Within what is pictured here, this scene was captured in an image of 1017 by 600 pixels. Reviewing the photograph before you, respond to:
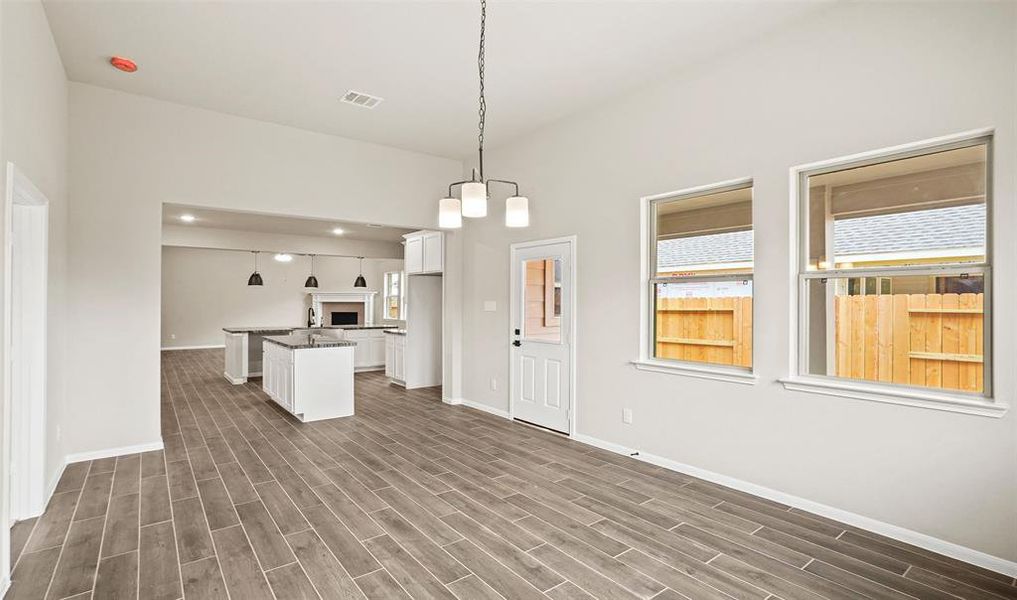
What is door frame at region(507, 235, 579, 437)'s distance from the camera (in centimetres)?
503

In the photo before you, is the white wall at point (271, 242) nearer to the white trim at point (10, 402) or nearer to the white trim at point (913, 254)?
the white trim at point (10, 402)

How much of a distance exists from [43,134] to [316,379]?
331 centimetres

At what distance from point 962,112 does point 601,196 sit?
2580 millimetres

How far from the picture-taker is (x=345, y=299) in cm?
1409

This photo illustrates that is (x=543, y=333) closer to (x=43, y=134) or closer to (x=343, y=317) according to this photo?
(x=43, y=134)

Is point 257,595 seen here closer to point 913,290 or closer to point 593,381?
point 593,381

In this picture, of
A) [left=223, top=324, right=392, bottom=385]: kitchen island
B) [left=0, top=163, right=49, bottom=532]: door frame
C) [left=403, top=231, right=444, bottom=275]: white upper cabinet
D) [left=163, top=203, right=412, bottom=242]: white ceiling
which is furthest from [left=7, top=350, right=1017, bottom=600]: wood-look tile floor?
[left=163, top=203, right=412, bottom=242]: white ceiling

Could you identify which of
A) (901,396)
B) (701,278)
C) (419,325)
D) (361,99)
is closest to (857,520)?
(901,396)

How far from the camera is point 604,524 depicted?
3.12 metres

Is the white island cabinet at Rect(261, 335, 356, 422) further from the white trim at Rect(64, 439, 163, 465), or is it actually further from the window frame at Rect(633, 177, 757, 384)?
the window frame at Rect(633, 177, 757, 384)

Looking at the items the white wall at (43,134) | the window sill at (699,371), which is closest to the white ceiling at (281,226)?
the white wall at (43,134)

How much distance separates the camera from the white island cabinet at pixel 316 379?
572 cm

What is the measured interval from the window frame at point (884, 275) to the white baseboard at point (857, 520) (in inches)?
28.8

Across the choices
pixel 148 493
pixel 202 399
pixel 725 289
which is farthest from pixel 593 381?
pixel 202 399
